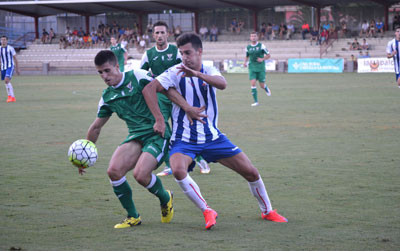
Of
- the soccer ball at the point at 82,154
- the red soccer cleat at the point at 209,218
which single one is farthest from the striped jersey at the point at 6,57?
the red soccer cleat at the point at 209,218

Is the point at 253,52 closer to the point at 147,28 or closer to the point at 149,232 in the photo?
the point at 149,232

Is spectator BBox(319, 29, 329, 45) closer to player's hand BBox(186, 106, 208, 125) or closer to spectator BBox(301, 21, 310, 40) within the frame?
spectator BBox(301, 21, 310, 40)

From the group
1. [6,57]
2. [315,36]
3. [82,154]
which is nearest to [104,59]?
Answer: [82,154]

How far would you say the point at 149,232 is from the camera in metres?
5.41

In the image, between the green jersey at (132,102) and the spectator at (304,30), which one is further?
the spectator at (304,30)

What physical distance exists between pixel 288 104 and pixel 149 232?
13534 mm

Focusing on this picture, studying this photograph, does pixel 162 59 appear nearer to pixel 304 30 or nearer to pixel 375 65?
pixel 375 65

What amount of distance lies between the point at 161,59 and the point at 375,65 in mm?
31546

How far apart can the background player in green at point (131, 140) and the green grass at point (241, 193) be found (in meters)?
0.28

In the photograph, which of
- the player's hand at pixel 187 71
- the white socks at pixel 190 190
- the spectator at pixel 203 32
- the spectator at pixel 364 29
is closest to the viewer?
the player's hand at pixel 187 71

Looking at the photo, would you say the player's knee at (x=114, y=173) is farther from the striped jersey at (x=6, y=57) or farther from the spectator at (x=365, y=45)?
the spectator at (x=365, y=45)

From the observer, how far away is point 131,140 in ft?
19.3

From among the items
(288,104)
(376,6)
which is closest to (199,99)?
(288,104)

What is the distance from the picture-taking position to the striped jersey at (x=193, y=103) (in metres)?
5.62
